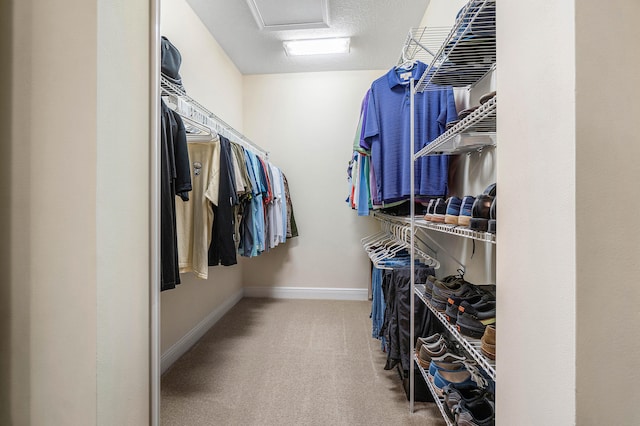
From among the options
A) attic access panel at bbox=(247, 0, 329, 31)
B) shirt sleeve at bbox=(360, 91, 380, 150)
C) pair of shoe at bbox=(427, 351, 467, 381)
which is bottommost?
pair of shoe at bbox=(427, 351, 467, 381)

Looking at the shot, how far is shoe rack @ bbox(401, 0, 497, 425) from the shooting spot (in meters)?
0.93

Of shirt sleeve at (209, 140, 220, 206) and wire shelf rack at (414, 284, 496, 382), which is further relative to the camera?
shirt sleeve at (209, 140, 220, 206)

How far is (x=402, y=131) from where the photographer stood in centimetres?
185

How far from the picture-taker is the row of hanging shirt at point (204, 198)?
1.45 m

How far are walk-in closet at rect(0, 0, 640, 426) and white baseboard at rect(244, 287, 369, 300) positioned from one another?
1276mm

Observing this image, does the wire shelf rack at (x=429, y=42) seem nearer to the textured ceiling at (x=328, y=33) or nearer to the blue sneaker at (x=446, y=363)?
the textured ceiling at (x=328, y=33)

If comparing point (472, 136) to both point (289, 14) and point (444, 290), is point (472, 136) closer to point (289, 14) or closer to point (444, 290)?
point (444, 290)

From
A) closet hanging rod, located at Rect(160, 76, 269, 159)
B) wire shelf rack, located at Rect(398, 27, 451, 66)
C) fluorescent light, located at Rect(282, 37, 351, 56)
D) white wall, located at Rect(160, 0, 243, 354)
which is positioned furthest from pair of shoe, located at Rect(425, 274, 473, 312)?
fluorescent light, located at Rect(282, 37, 351, 56)

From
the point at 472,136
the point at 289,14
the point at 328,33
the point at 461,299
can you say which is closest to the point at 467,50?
the point at 472,136

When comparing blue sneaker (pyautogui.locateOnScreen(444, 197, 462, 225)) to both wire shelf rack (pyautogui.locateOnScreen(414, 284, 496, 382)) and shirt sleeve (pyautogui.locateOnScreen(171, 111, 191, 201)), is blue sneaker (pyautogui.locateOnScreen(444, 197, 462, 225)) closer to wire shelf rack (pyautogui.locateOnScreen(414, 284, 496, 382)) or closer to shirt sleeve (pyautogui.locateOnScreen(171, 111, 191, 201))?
wire shelf rack (pyautogui.locateOnScreen(414, 284, 496, 382))
